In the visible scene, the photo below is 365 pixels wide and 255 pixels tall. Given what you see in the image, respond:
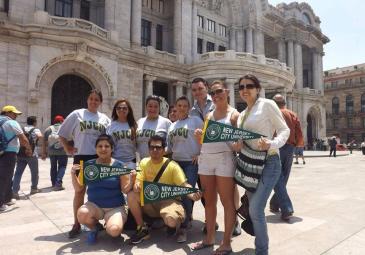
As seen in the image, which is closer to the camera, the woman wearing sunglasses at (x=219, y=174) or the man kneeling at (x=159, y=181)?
the woman wearing sunglasses at (x=219, y=174)

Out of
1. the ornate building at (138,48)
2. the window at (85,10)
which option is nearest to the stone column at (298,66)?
the ornate building at (138,48)

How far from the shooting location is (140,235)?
14.0 feet

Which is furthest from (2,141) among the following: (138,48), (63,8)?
(63,8)

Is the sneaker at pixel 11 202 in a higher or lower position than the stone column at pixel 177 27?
lower

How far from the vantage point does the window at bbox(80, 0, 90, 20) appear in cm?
2480

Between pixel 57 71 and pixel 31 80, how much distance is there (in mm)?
1679

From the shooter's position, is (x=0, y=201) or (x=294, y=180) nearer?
(x=0, y=201)

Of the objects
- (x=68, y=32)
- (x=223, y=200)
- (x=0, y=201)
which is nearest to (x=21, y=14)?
(x=68, y=32)

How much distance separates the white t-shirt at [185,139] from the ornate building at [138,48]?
52.4ft

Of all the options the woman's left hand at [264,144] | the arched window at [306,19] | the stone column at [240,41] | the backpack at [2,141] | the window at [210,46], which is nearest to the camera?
the woman's left hand at [264,144]

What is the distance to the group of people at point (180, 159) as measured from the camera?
11.9 ft

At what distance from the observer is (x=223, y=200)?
390 centimetres

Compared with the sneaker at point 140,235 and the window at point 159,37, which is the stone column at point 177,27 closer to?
the window at point 159,37

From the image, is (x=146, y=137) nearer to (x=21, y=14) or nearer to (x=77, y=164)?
(x=77, y=164)
